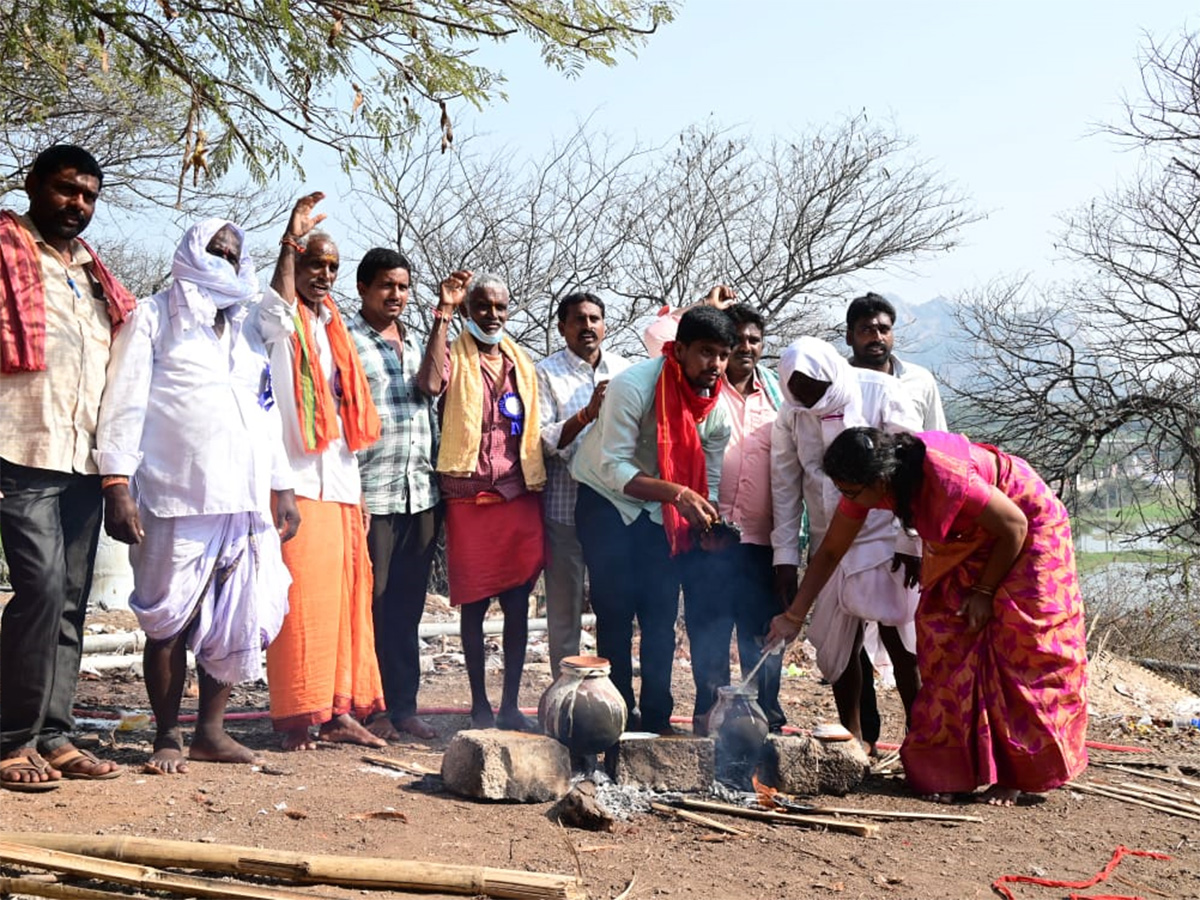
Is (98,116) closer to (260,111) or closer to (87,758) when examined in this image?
(260,111)

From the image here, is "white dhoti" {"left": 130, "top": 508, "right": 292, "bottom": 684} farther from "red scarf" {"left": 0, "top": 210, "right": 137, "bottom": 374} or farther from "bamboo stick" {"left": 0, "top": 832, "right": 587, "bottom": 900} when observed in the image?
"bamboo stick" {"left": 0, "top": 832, "right": 587, "bottom": 900}

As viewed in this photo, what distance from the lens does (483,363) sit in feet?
20.3

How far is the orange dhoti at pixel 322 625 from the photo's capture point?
215 inches

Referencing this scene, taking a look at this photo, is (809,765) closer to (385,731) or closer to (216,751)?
(385,731)

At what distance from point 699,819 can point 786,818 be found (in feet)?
1.15

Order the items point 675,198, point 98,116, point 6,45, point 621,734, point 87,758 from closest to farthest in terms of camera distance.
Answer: point 87,758
point 621,734
point 6,45
point 98,116
point 675,198

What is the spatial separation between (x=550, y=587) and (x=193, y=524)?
208 cm

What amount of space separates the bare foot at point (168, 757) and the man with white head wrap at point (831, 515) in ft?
9.15

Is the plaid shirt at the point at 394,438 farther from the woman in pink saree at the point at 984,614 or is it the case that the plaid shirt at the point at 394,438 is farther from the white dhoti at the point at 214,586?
the woman in pink saree at the point at 984,614

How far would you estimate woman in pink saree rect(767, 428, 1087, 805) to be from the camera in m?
4.89

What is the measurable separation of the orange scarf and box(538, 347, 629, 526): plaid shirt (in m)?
0.94

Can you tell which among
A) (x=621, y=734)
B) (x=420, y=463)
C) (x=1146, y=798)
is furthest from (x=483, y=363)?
(x=1146, y=798)

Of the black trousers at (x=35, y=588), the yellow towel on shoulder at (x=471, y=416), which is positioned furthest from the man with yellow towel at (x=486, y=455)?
the black trousers at (x=35, y=588)

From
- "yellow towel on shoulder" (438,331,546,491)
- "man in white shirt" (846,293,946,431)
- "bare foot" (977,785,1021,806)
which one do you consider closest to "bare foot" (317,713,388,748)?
"yellow towel on shoulder" (438,331,546,491)
